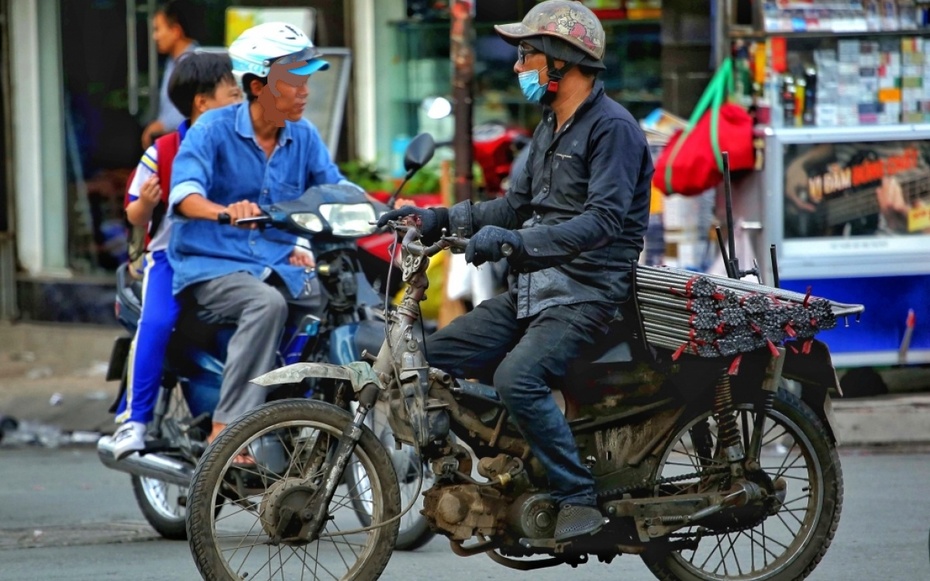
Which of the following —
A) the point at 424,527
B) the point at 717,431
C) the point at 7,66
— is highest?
the point at 7,66

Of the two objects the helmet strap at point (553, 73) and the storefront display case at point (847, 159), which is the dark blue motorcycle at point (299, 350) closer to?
the helmet strap at point (553, 73)

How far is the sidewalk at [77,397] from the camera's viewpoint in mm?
8312

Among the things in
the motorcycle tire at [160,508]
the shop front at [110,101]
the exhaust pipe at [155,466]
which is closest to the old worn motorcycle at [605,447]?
the exhaust pipe at [155,466]

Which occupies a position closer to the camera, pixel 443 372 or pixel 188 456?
pixel 443 372

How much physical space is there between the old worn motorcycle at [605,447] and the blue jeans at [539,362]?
0.30 feet

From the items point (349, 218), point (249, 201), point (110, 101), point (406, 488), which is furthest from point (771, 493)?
point (110, 101)

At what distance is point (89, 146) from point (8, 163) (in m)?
0.61

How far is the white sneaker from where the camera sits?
5941 millimetres

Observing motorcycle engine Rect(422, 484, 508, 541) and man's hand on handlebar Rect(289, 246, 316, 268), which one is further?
man's hand on handlebar Rect(289, 246, 316, 268)

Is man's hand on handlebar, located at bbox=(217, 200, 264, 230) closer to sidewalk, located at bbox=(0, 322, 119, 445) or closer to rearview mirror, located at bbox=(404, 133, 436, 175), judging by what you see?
rearview mirror, located at bbox=(404, 133, 436, 175)

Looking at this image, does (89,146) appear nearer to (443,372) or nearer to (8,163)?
(8,163)

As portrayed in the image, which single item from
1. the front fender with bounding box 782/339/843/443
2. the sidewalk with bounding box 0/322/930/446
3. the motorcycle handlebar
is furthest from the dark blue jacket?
the sidewalk with bounding box 0/322/930/446

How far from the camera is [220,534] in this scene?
183 inches

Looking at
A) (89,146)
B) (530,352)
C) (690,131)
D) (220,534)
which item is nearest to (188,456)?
(220,534)
